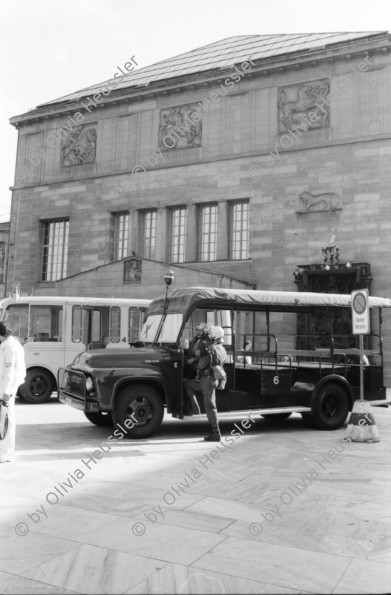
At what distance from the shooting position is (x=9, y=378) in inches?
312

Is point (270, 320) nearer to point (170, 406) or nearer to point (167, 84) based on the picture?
point (170, 406)

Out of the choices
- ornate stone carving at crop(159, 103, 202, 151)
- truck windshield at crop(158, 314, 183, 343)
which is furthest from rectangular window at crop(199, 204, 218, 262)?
truck windshield at crop(158, 314, 183, 343)

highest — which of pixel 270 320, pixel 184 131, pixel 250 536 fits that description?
pixel 184 131

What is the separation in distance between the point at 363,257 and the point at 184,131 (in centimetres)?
1095

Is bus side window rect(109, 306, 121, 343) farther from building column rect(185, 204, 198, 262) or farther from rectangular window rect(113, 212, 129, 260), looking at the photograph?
rectangular window rect(113, 212, 129, 260)

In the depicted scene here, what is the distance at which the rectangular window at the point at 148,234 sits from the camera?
2864 centimetres

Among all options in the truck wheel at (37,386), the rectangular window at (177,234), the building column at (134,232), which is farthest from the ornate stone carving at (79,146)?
the truck wheel at (37,386)

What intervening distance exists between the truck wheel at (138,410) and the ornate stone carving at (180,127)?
19.5m

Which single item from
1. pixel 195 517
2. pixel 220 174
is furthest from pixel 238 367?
pixel 220 174

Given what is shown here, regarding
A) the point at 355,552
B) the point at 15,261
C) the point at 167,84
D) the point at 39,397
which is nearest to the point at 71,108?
the point at 167,84

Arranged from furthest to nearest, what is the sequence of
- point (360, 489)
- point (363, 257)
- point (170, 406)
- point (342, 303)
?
point (363, 257) → point (342, 303) → point (170, 406) → point (360, 489)

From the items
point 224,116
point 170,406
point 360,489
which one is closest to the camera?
point 360,489

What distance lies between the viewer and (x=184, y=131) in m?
27.9

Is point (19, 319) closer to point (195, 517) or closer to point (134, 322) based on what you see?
point (134, 322)
